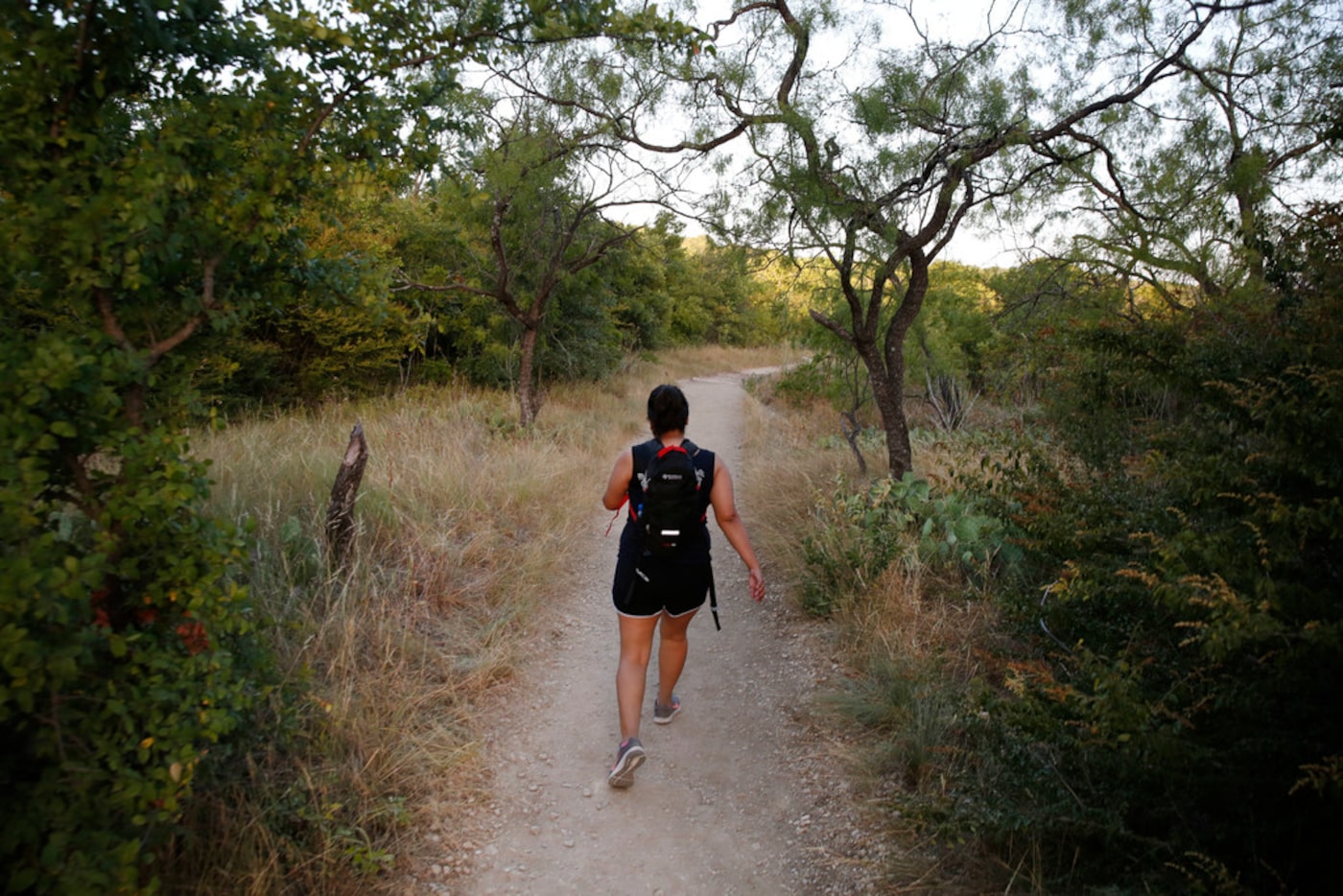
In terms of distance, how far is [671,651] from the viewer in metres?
4.00

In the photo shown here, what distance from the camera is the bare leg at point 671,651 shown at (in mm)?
3887

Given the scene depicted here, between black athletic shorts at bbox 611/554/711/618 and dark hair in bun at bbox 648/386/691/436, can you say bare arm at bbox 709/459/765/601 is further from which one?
dark hair in bun at bbox 648/386/691/436

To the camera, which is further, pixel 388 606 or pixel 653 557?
pixel 388 606

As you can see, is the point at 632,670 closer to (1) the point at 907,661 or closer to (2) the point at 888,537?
(1) the point at 907,661

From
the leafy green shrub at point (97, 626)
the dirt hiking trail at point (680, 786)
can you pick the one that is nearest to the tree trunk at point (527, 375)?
the dirt hiking trail at point (680, 786)

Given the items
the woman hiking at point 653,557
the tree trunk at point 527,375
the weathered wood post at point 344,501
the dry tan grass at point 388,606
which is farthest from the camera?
the tree trunk at point 527,375

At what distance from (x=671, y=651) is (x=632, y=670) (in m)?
0.34

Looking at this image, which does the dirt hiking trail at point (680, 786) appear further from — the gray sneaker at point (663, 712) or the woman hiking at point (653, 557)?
the woman hiking at point (653, 557)

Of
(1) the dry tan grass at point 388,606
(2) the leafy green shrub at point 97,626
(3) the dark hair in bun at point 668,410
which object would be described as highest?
(3) the dark hair in bun at point 668,410

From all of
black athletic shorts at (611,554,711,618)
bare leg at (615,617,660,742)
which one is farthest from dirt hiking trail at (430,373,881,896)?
black athletic shorts at (611,554,711,618)

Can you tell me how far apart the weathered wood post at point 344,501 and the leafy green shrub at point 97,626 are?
7.89ft

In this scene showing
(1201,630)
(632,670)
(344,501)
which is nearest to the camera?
(1201,630)

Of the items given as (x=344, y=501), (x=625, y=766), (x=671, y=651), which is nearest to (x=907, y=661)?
(x=671, y=651)

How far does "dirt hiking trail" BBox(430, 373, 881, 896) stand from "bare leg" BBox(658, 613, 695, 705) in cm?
24
